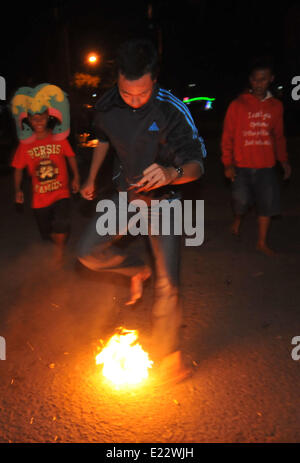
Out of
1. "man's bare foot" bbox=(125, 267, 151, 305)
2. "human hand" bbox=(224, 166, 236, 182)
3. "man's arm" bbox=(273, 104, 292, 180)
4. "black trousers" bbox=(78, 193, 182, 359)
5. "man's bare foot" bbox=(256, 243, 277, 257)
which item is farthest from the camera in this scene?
"man's bare foot" bbox=(256, 243, 277, 257)

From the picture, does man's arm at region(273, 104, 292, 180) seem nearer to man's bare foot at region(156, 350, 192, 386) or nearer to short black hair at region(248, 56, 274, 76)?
short black hair at region(248, 56, 274, 76)

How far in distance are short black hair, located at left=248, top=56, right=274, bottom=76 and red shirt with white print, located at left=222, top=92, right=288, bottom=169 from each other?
352mm

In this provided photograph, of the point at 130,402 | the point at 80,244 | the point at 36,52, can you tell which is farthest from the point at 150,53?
the point at 36,52

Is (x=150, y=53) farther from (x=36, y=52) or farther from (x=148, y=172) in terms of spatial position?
(x=36, y=52)

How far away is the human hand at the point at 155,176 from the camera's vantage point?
2.93m

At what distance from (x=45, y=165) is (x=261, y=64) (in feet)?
8.18

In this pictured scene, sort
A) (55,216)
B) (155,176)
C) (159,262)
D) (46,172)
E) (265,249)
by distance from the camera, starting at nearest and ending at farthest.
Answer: (155,176) < (159,262) < (46,172) < (55,216) < (265,249)

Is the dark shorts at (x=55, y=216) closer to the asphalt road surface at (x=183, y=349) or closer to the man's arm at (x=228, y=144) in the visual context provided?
the asphalt road surface at (x=183, y=349)

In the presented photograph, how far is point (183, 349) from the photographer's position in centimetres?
397

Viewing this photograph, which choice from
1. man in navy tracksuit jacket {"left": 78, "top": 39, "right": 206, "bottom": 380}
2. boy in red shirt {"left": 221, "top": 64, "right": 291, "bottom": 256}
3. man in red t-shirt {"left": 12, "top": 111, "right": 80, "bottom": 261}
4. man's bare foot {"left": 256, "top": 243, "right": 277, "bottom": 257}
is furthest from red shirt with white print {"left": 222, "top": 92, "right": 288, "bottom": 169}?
man in navy tracksuit jacket {"left": 78, "top": 39, "right": 206, "bottom": 380}

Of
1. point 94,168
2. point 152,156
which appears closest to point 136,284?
point 94,168

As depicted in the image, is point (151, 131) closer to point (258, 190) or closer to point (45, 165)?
point (45, 165)

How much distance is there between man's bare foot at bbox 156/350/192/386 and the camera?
11.5 feet
